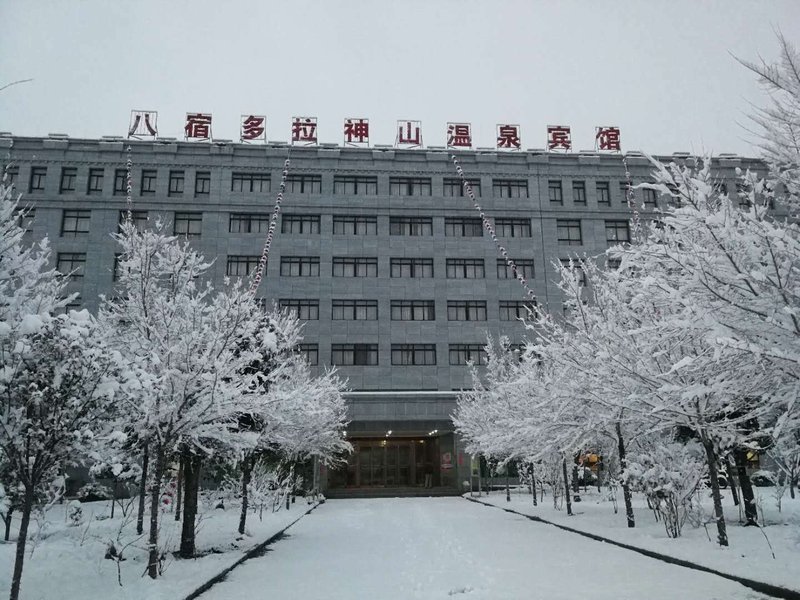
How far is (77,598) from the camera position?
360 inches

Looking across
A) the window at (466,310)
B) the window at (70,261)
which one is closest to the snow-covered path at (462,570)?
the window at (466,310)

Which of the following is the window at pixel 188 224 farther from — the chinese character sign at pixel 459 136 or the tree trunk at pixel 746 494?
the tree trunk at pixel 746 494

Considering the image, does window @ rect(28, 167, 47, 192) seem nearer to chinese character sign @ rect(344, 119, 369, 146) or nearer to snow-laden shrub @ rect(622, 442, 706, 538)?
chinese character sign @ rect(344, 119, 369, 146)

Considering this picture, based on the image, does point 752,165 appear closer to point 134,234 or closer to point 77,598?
point 134,234

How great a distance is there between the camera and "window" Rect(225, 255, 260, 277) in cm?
4500

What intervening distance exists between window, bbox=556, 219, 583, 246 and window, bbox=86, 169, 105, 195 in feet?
113

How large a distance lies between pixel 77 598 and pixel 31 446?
9.19 ft

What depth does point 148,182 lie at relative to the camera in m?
45.9

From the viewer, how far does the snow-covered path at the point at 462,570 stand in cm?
971

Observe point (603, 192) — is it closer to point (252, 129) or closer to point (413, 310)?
point (413, 310)

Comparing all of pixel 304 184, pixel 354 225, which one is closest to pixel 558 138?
pixel 354 225

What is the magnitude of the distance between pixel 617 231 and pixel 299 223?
2471 cm

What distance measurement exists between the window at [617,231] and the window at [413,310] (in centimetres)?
1521

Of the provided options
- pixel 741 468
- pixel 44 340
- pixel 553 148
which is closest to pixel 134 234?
pixel 44 340
